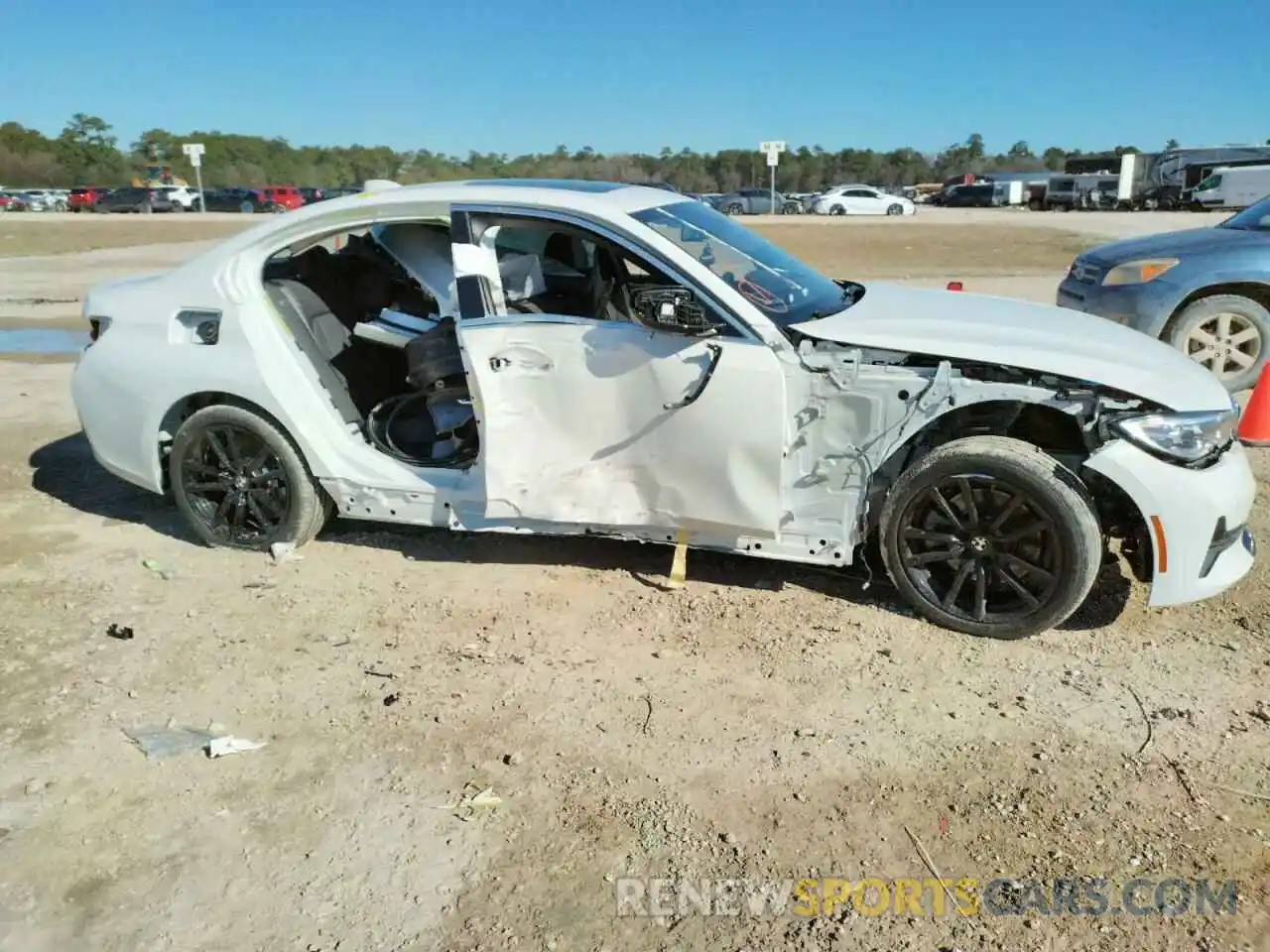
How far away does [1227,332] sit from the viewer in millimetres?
7594

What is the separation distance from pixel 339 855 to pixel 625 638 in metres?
1.54

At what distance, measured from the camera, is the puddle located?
1070 cm

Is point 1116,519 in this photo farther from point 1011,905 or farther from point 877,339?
point 1011,905

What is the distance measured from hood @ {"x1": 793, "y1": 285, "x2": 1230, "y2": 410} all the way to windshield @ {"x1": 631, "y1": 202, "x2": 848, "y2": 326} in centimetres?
17

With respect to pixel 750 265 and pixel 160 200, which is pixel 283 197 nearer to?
pixel 160 200

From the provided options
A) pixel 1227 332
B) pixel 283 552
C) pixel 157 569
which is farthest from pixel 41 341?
pixel 1227 332

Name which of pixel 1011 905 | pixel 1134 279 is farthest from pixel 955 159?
pixel 1011 905

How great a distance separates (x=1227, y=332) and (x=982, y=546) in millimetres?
4922

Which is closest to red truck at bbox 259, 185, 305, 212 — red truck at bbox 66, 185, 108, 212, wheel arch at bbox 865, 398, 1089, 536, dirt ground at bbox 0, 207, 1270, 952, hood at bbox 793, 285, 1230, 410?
red truck at bbox 66, 185, 108, 212

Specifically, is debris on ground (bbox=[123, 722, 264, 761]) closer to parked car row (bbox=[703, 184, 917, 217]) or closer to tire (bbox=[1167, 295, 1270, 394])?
tire (bbox=[1167, 295, 1270, 394])

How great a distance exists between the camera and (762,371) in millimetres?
3916

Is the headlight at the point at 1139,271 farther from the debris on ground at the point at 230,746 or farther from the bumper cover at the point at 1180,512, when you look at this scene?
the debris on ground at the point at 230,746

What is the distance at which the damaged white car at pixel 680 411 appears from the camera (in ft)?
12.6

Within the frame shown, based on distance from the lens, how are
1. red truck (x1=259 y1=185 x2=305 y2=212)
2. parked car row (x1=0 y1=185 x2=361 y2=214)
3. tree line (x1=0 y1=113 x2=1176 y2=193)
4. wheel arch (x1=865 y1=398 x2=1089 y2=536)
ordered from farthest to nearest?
tree line (x1=0 y1=113 x2=1176 y2=193) < red truck (x1=259 y1=185 x2=305 y2=212) < parked car row (x1=0 y1=185 x2=361 y2=214) < wheel arch (x1=865 y1=398 x2=1089 y2=536)
